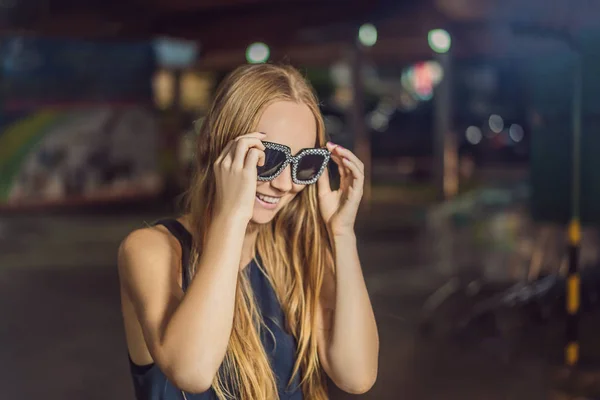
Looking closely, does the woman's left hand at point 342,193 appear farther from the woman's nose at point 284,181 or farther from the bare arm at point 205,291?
the bare arm at point 205,291

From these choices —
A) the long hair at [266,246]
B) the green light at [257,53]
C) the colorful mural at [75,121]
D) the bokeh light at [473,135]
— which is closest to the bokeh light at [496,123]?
the bokeh light at [473,135]

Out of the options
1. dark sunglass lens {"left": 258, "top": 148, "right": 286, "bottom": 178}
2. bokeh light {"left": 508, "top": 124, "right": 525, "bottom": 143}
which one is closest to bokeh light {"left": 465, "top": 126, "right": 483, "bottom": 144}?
bokeh light {"left": 508, "top": 124, "right": 525, "bottom": 143}

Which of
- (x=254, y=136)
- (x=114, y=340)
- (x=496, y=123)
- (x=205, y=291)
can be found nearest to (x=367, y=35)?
(x=114, y=340)

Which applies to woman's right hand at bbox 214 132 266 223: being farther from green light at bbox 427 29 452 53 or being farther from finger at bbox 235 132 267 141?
green light at bbox 427 29 452 53

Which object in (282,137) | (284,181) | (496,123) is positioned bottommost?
(496,123)

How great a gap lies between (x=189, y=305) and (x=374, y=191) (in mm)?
16317

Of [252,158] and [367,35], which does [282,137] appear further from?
[367,35]

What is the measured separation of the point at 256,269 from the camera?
7.07 feet

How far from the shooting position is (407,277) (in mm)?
9023

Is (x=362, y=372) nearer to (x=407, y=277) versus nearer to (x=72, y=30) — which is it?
(x=407, y=277)

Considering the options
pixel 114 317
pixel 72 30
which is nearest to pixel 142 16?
pixel 72 30

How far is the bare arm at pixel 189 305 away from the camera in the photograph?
1.81m

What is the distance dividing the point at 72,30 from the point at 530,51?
5.37 meters

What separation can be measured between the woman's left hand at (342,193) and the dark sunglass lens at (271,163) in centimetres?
18
